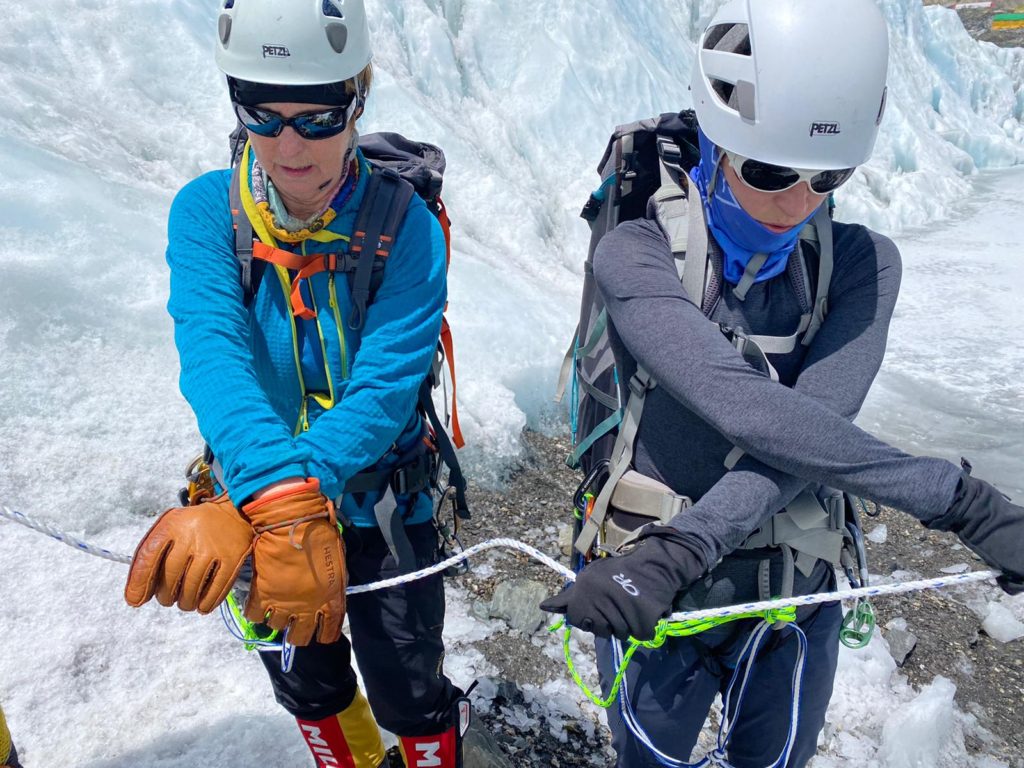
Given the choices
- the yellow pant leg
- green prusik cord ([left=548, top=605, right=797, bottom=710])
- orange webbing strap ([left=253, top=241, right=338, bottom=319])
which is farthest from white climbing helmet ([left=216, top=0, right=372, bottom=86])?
the yellow pant leg

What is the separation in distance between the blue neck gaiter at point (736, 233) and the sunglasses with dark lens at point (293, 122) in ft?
2.74

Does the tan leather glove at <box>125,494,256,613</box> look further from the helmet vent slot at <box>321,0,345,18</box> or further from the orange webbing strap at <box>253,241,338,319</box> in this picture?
the helmet vent slot at <box>321,0,345,18</box>

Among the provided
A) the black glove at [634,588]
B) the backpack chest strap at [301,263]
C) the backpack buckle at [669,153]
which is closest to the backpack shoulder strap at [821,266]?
the backpack buckle at [669,153]

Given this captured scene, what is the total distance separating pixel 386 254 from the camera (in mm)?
1813

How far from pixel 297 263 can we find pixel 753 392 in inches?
40.4

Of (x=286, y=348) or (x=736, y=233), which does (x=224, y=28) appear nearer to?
(x=286, y=348)

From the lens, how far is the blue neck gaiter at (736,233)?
1.64m

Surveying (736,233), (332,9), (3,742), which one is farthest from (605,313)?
(3,742)

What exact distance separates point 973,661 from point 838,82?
10.3 ft

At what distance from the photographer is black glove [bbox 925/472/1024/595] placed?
1482mm

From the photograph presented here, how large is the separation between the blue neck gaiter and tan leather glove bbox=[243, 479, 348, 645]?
1011 mm

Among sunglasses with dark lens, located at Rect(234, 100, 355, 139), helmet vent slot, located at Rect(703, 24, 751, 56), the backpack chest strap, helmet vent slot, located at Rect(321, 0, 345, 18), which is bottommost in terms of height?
the backpack chest strap

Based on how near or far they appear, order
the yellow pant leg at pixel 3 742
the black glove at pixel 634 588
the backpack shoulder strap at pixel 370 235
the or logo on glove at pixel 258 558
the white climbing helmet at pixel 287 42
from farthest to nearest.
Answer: the yellow pant leg at pixel 3 742 < the backpack shoulder strap at pixel 370 235 < the white climbing helmet at pixel 287 42 < the or logo on glove at pixel 258 558 < the black glove at pixel 634 588

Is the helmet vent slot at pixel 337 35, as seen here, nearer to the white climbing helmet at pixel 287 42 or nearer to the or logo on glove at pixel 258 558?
the white climbing helmet at pixel 287 42
